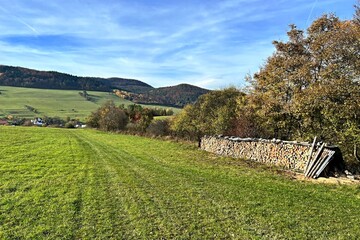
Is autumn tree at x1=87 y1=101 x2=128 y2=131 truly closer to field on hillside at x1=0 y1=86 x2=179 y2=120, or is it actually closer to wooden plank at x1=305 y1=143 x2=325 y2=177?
field on hillside at x1=0 y1=86 x2=179 y2=120

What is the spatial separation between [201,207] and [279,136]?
53.3 ft

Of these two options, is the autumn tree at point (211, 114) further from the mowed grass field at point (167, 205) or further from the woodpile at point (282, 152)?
the mowed grass field at point (167, 205)

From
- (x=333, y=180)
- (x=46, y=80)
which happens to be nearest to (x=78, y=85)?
(x=46, y=80)

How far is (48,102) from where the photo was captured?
391 ft

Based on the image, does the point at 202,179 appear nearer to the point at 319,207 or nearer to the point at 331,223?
the point at 319,207

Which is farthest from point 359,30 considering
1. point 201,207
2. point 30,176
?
point 30,176

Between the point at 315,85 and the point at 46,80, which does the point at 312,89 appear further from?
the point at 46,80

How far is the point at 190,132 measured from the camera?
129ft

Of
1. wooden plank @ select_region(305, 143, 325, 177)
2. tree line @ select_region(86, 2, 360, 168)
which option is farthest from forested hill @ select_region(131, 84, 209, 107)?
wooden plank @ select_region(305, 143, 325, 177)

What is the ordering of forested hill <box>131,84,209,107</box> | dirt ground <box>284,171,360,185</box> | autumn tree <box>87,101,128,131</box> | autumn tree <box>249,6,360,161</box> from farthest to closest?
forested hill <box>131,84,209,107</box> < autumn tree <box>87,101,128,131</box> < autumn tree <box>249,6,360,161</box> < dirt ground <box>284,171,360,185</box>

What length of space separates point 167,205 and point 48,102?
12360 cm

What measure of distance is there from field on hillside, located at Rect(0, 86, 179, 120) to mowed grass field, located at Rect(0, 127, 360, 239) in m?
84.2

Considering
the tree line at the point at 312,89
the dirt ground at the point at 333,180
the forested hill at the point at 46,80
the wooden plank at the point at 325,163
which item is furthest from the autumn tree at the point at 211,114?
the forested hill at the point at 46,80

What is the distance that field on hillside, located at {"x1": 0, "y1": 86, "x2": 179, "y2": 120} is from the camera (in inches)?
3917
